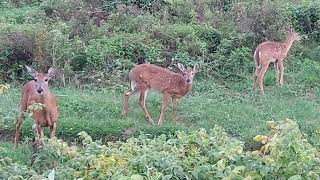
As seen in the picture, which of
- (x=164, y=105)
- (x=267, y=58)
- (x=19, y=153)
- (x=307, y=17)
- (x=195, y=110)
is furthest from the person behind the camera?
(x=307, y=17)

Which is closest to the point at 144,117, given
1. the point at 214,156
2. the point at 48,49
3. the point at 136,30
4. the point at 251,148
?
the point at 251,148

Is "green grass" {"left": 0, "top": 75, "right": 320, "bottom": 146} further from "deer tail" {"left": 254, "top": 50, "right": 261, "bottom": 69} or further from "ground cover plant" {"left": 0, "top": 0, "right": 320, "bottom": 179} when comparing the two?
"deer tail" {"left": 254, "top": 50, "right": 261, "bottom": 69}

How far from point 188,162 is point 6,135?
5.11 m

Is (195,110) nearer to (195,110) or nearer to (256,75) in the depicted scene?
(195,110)

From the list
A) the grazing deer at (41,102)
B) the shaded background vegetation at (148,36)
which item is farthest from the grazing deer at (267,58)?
the grazing deer at (41,102)

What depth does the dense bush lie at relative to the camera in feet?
20.1

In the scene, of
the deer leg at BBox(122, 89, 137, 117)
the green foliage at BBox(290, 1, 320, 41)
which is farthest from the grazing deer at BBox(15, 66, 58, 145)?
the green foliage at BBox(290, 1, 320, 41)

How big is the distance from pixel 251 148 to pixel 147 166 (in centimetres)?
465

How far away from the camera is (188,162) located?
6.46 meters

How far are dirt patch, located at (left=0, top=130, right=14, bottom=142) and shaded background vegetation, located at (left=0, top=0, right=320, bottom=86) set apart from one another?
9.04 ft

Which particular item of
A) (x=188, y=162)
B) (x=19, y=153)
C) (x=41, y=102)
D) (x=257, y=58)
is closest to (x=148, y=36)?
(x=257, y=58)

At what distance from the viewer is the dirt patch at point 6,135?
10.8 metres

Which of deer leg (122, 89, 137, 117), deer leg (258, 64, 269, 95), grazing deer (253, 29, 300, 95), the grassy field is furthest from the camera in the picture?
grazing deer (253, 29, 300, 95)

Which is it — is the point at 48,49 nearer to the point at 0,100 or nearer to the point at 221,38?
the point at 0,100
